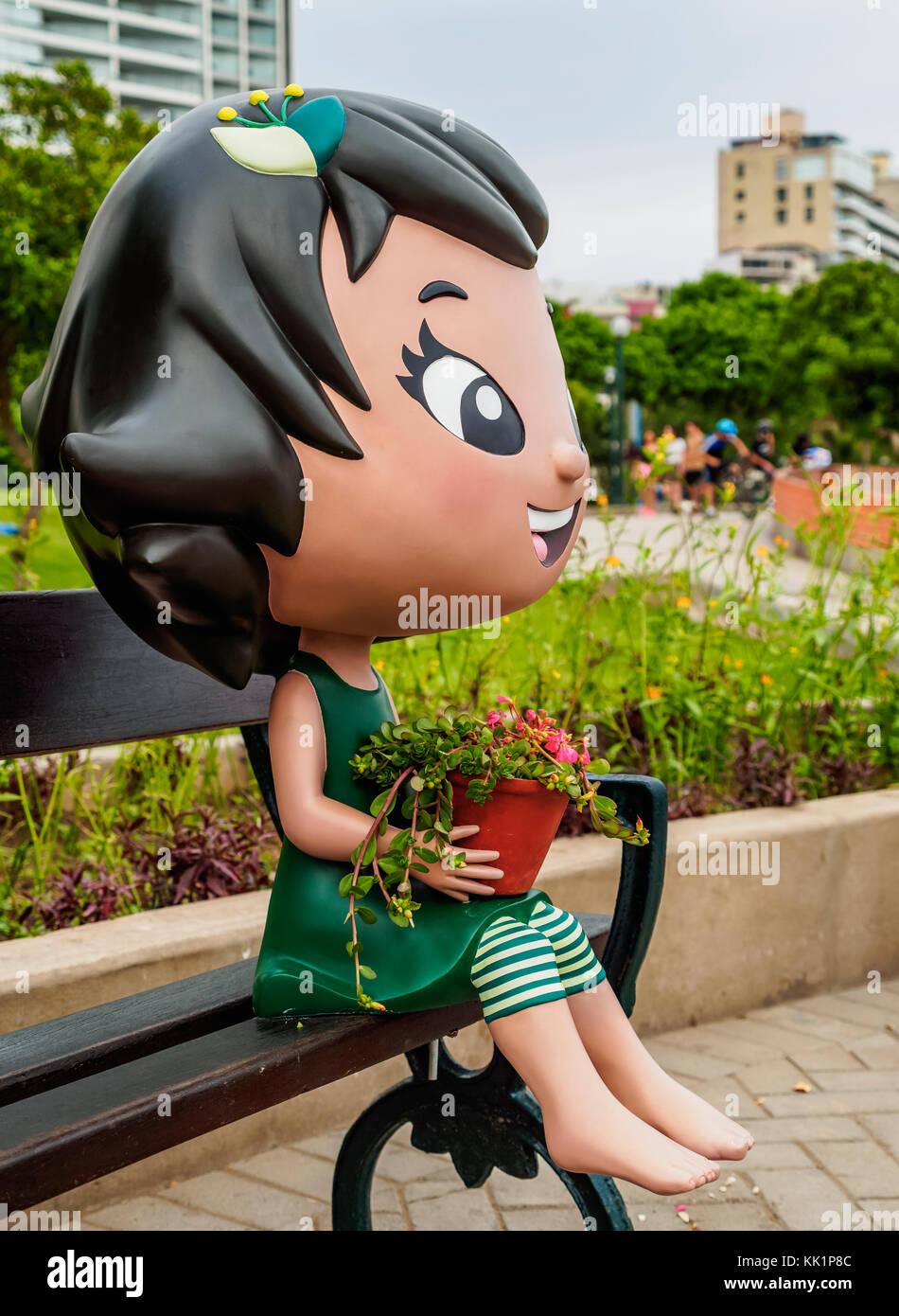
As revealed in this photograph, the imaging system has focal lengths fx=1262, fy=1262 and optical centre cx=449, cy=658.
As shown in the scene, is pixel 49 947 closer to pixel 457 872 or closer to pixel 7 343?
pixel 457 872

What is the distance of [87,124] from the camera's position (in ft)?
54.0

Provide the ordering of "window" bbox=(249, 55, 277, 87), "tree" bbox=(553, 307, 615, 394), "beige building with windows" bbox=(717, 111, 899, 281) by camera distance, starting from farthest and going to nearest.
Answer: "beige building with windows" bbox=(717, 111, 899, 281) < "window" bbox=(249, 55, 277, 87) < "tree" bbox=(553, 307, 615, 394)

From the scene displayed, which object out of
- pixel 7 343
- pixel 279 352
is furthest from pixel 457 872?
pixel 7 343

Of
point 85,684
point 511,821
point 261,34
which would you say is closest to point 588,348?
point 85,684

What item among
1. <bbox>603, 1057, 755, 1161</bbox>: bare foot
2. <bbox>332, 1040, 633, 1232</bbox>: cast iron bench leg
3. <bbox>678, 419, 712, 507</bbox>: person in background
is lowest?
<bbox>332, 1040, 633, 1232</bbox>: cast iron bench leg

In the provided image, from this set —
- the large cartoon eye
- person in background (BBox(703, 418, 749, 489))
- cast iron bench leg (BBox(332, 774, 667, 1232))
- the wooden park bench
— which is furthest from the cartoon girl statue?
person in background (BBox(703, 418, 749, 489))

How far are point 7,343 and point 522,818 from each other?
19.0 meters

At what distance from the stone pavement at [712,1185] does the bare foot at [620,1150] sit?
0.90 metres

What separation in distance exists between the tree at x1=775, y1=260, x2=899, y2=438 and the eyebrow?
29307 millimetres

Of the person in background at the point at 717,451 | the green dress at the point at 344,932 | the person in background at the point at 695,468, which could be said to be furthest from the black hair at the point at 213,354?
the person in background at the point at 717,451

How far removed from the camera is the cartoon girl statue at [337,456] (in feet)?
5.78

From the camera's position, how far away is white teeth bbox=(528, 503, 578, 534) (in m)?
1.98

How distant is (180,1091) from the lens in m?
1.73

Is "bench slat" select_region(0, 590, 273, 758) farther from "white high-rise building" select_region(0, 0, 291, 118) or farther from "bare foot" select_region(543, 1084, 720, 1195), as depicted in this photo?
"white high-rise building" select_region(0, 0, 291, 118)
